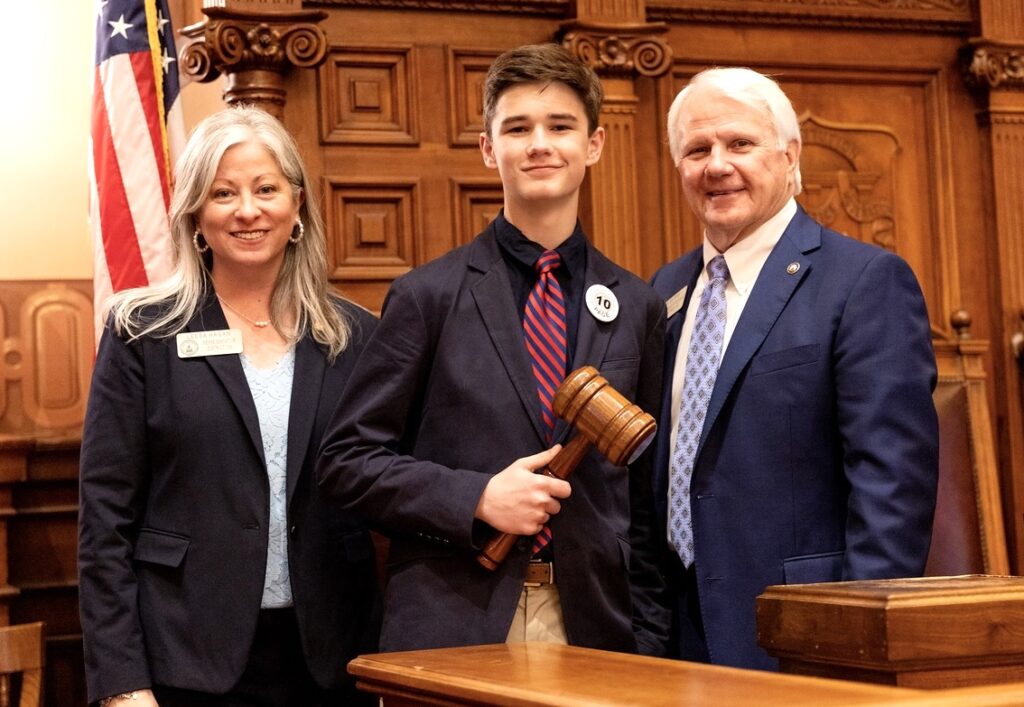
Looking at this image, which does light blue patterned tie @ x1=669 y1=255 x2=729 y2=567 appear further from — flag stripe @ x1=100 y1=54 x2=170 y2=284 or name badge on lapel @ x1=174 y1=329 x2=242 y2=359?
flag stripe @ x1=100 y1=54 x2=170 y2=284

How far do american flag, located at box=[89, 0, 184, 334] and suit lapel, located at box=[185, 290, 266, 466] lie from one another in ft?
4.34

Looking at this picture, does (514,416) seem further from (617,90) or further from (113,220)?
(617,90)

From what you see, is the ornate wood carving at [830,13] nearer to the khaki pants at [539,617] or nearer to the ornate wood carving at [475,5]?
the ornate wood carving at [475,5]

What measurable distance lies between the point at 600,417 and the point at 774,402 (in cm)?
58

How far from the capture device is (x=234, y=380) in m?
2.83

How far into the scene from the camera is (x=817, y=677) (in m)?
1.76

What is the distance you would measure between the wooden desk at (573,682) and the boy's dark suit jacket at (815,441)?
790mm

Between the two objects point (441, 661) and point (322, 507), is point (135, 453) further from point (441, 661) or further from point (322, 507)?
point (441, 661)

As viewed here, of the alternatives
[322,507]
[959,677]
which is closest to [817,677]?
[959,677]

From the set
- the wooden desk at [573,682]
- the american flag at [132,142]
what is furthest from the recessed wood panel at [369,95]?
the wooden desk at [573,682]

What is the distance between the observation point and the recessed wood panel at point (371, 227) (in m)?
4.43

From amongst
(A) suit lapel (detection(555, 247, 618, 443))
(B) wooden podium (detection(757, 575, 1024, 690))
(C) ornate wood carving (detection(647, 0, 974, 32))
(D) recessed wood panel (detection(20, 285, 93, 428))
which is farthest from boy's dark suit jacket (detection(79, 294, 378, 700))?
(D) recessed wood panel (detection(20, 285, 93, 428))

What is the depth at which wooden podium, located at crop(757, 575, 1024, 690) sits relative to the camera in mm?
1689

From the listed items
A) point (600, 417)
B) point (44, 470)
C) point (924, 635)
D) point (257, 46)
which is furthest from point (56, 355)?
point (924, 635)
